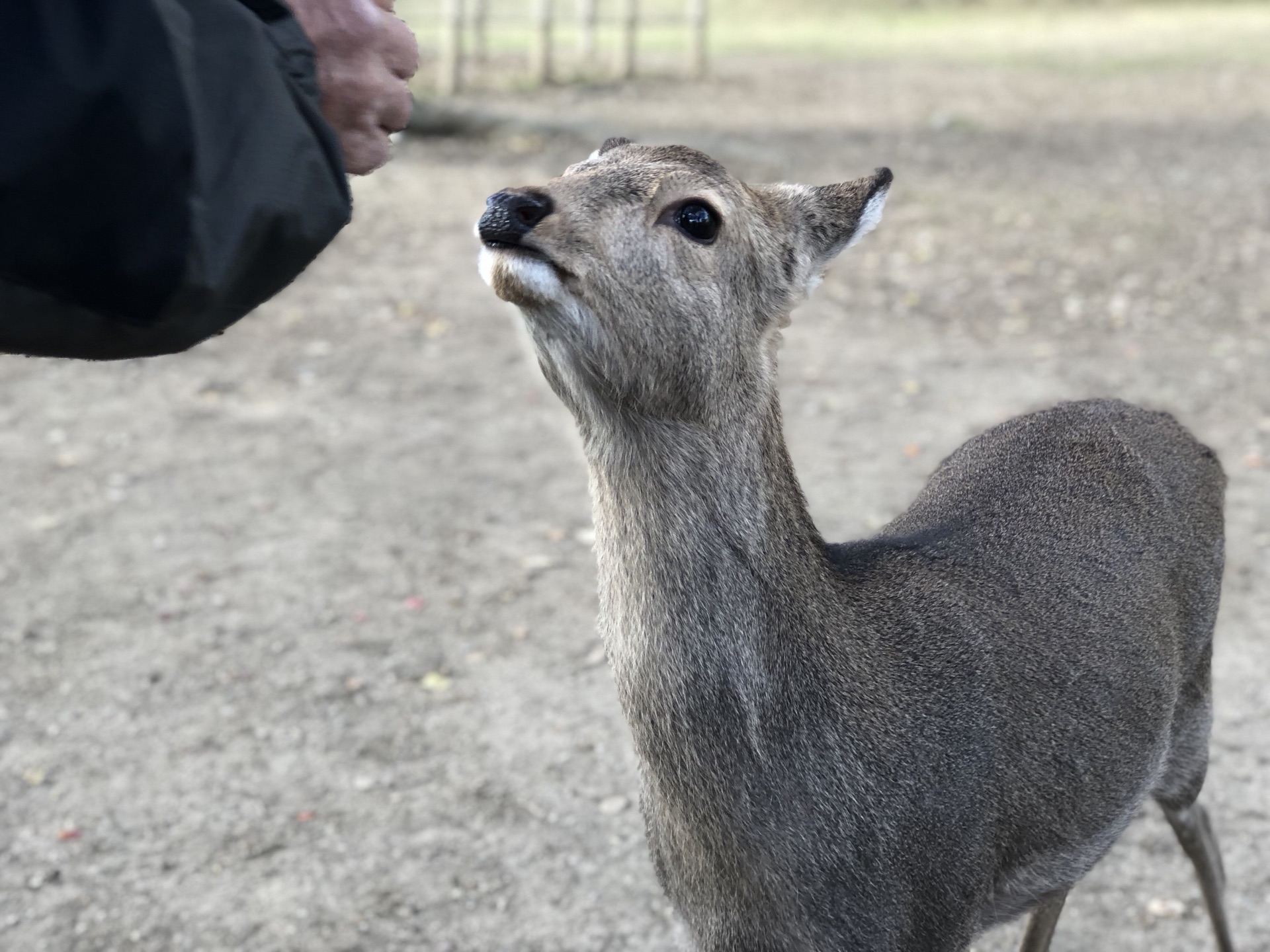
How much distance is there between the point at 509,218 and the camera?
190 cm


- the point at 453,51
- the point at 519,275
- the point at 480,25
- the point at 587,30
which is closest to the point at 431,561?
the point at 519,275

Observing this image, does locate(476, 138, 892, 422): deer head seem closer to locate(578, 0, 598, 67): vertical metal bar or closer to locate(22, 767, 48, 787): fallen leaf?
locate(22, 767, 48, 787): fallen leaf

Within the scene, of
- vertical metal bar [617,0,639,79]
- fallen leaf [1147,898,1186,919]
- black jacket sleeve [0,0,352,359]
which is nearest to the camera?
black jacket sleeve [0,0,352,359]

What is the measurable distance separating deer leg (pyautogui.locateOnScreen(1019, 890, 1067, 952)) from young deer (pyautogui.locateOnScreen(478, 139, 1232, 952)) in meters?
0.31

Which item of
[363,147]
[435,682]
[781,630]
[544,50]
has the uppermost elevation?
[363,147]

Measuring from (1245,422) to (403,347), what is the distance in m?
4.29

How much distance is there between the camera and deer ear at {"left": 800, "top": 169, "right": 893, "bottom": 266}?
2430mm

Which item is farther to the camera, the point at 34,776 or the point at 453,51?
the point at 453,51

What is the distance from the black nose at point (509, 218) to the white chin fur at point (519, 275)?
0.07 ft

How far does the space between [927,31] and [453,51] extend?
8962mm

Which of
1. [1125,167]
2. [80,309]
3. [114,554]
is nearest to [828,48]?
[1125,167]

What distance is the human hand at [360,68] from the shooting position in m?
1.75

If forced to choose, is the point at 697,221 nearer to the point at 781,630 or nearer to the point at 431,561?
the point at 781,630

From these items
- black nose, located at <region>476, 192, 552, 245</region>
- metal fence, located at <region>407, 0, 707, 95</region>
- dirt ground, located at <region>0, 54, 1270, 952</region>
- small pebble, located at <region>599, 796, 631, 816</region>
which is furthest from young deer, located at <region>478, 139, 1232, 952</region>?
metal fence, located at <region>407, 0, 707, 95</region>
